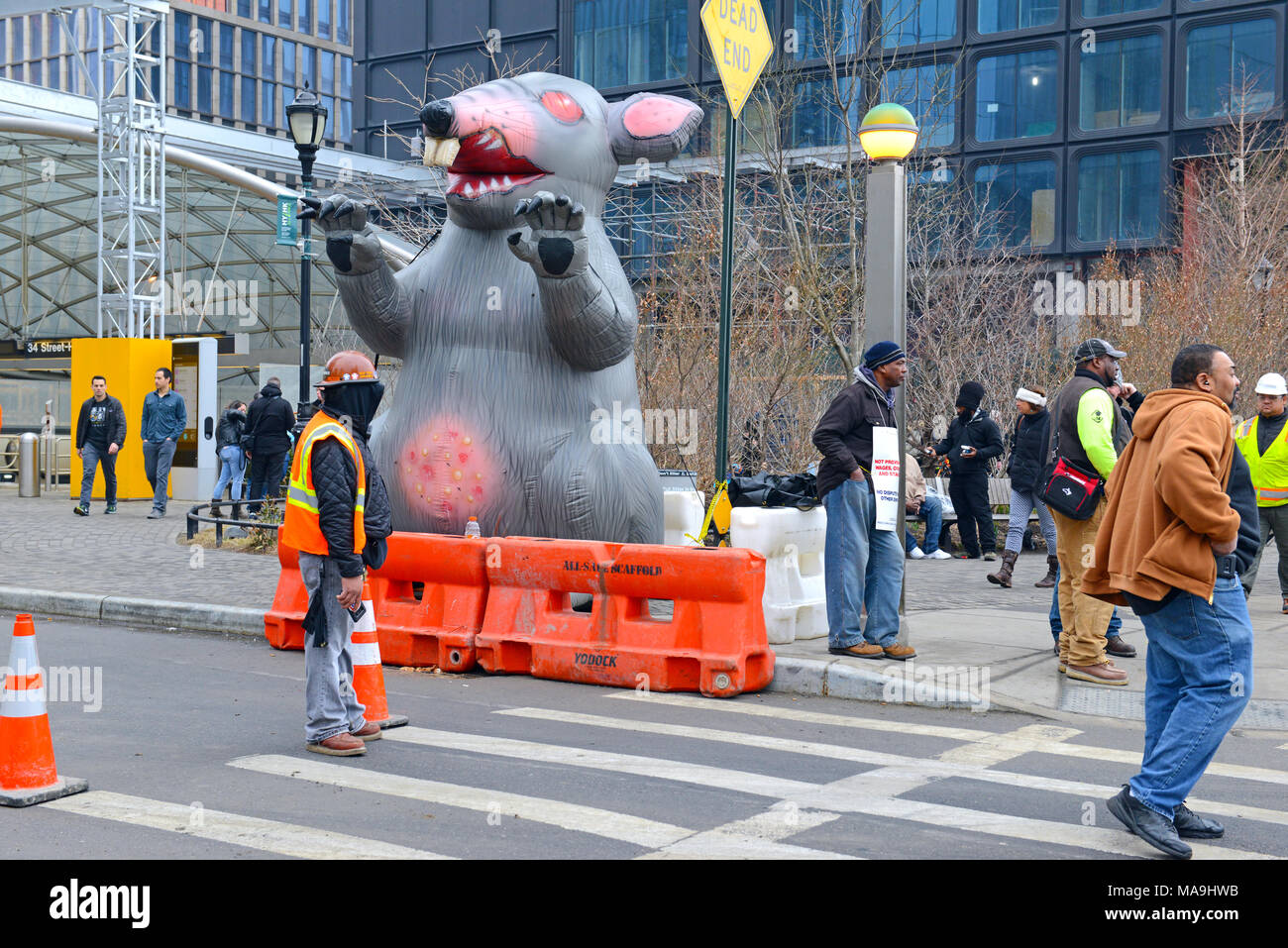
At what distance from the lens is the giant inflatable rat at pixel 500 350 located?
9.21 meters

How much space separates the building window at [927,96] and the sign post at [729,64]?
8928mm

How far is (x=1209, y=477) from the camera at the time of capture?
5094 mm

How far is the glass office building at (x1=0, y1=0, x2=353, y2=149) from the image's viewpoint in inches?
3364

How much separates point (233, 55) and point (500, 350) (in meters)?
87.1

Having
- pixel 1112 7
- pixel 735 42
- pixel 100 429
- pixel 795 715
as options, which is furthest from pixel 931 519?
pixel 1112 7

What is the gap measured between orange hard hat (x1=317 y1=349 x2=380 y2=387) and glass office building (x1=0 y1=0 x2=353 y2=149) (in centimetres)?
8032

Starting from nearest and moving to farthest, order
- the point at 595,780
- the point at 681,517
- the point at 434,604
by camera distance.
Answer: the point at 595,780
the point at 434,604
the point at 681,517

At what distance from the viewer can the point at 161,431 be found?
19.3m

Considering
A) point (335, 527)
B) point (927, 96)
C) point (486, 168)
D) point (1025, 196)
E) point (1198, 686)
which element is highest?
point (927, 96)

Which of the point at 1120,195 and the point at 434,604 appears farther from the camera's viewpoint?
the point at 1120,195

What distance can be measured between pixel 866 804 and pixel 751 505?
4.43m

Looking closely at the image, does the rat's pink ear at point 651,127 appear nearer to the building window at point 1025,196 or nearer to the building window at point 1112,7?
the building window at point 1025,196

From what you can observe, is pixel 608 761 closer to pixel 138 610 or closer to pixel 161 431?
pixel 138 610
